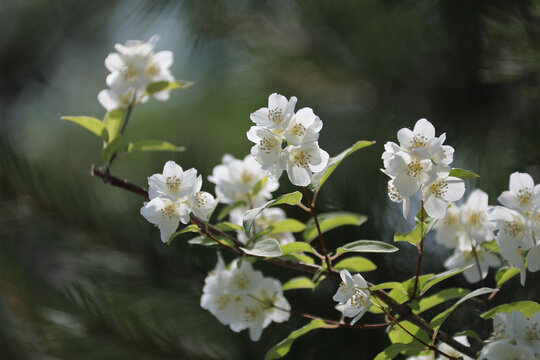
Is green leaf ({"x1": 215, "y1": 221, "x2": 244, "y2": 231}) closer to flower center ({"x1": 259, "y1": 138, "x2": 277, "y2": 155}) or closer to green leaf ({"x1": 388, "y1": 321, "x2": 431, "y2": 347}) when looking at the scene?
flower center ({"x1": 259, "y1": 138, "x2": 277, "y2": 155})

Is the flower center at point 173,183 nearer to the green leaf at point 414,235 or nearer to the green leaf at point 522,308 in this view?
the green leaf at point 414,235

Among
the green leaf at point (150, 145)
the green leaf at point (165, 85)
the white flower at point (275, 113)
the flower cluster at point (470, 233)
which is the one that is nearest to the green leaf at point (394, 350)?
the flower cluster at point (470, 233)

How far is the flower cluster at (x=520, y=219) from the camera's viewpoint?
0.76 metres

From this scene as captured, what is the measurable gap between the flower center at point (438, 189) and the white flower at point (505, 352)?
0.67 feet

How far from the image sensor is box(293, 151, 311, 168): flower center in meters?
0.77

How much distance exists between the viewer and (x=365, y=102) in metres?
1.59

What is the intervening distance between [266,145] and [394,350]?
0.33 metres

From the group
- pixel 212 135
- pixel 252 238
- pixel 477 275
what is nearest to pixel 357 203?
pixel 477 275

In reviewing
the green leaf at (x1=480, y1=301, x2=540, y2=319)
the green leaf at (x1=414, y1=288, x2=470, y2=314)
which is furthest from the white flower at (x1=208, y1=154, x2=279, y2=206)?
the green leaf at (x1=480, y1=301, x2=540, y2=319)

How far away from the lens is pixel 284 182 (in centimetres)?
134

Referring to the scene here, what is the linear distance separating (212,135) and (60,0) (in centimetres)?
87

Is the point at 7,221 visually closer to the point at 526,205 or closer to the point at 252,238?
the point at 252,238

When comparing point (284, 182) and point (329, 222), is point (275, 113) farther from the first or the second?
point (284, 182)

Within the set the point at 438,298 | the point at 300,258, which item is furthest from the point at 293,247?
the point at 438,298
